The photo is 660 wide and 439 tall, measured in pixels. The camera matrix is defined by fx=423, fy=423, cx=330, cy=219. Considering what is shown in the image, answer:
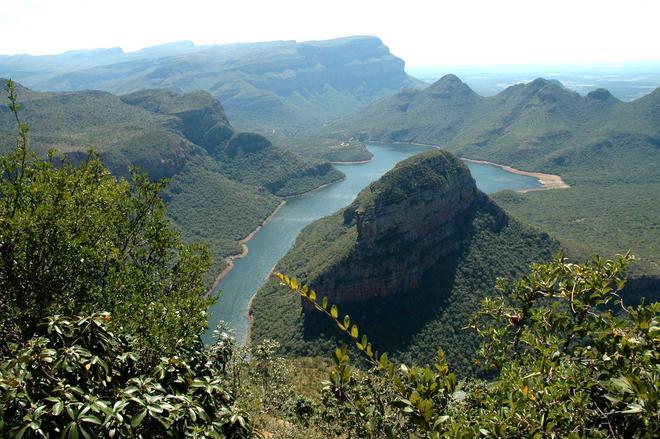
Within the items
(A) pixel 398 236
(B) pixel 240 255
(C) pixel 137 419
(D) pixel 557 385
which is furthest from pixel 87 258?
(B) pixel 240 255

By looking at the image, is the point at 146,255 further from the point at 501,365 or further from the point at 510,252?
the point at 510,252

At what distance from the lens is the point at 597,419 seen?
6.51 metres

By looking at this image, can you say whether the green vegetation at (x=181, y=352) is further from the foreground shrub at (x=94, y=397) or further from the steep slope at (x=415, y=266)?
the steep slope at (x=415, y=266)

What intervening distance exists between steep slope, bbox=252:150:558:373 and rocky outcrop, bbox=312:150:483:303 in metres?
0.17

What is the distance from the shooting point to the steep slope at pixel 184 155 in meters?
130

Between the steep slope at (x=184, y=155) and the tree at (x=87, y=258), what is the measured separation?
97135mm

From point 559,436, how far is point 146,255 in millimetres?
15530

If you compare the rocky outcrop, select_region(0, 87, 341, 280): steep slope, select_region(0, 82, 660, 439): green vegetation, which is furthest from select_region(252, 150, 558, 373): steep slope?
select_region(0, 82, 660, 439): green vegetation

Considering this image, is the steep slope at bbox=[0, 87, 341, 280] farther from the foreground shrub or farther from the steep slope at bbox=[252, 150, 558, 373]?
the foreground shrub

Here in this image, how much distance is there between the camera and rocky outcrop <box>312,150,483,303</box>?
71.8 m

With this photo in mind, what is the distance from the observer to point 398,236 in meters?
73.9

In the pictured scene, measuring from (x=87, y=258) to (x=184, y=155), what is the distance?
158 metres

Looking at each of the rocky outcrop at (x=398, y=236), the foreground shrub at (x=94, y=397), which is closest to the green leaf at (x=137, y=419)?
the foreground shrub at (x=94, y=397)

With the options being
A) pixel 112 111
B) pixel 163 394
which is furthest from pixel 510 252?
pixel 112 111
